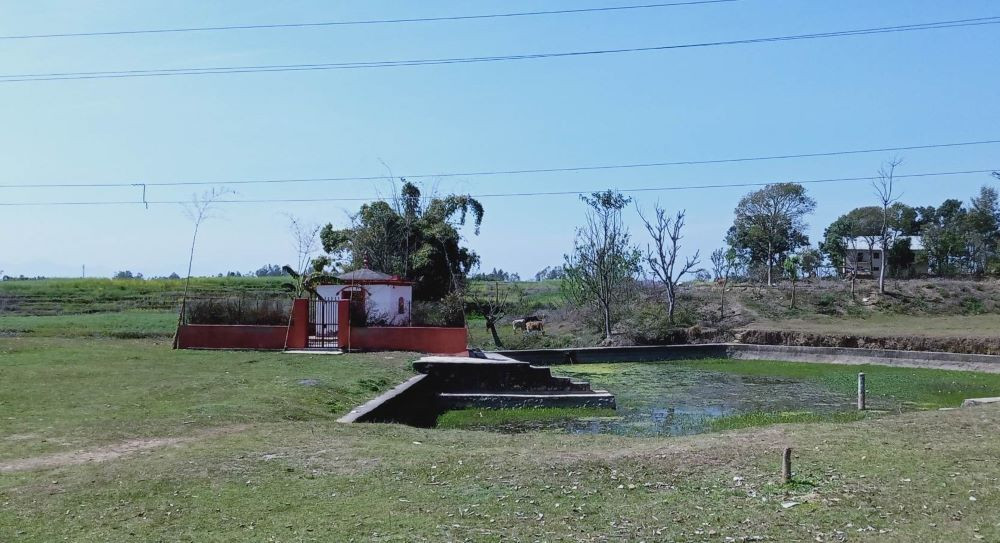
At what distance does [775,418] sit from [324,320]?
13.9 metres

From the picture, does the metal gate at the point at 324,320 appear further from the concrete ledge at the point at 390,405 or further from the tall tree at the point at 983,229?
the tall tree at the point at 983,229

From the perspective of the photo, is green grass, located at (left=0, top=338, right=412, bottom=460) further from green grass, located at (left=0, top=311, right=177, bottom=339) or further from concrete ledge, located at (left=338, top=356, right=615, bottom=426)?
green grass, located at (left=0, top=311, right=177, bottom=339)

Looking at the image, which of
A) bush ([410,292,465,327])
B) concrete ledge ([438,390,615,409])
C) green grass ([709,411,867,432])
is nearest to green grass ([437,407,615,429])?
concrete ledge ([438,390,615,409])

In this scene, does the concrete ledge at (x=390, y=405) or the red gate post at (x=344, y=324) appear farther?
the red gate post at (x=344, y=324)

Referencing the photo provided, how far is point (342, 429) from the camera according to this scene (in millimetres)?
10820

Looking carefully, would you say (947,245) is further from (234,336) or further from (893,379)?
(234,336)

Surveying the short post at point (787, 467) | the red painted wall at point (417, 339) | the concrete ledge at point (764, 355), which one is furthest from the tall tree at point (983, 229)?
the short post at point (787, 467)

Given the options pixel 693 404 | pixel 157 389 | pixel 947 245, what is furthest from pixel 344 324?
pixel 947 245

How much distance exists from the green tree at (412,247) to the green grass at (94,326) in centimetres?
877

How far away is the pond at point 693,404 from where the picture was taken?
14500mm

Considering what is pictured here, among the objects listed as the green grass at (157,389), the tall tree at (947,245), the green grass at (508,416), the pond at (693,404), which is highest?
the tall tree at (947,245)

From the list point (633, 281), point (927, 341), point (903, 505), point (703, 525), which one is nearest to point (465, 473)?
point (703, 525)

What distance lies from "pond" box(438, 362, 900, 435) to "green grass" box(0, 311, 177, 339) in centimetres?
1502

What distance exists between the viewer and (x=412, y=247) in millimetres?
37688
